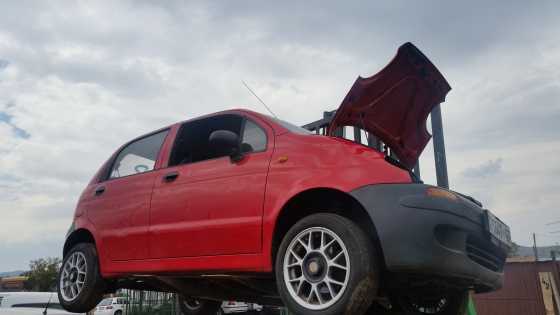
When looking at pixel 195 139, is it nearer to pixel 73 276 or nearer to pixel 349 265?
pixel 73 276

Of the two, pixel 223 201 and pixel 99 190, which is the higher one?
pixel 99 190

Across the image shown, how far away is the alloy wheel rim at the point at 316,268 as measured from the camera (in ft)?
9.14

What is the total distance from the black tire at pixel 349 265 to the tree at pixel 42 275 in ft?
155

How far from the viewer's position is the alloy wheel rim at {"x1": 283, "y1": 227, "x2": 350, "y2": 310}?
2.79 metres

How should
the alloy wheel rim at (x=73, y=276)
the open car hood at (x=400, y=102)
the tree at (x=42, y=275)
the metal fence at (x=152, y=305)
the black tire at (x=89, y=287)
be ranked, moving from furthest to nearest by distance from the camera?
the tree at (x=42, y=275) → the metal fence at (x=152, y=305) → the alloy wheel rim at (x=73, y=276) → the black tire at (x=89, y=287) → the open car hood at (x=400, y=102)

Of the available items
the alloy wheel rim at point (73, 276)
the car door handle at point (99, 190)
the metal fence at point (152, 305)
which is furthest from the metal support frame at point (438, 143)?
the metal fence at point (152, 305)

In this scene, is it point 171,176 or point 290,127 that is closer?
point 290,127

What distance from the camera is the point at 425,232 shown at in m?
2.70

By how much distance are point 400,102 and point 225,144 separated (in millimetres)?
1590

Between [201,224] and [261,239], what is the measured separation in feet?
1.72

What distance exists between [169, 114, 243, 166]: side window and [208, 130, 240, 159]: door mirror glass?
44 cm

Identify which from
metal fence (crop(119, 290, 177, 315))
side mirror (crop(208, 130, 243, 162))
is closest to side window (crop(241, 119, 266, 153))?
side mirror (crop(208, 130, 243, 162))

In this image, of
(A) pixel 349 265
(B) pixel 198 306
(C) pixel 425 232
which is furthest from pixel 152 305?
(C) pixel 425 232

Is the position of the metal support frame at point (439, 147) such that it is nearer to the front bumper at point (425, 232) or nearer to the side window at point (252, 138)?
the front bumper at point (425, 232)
